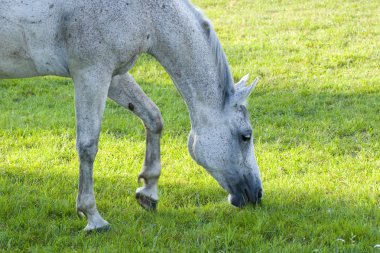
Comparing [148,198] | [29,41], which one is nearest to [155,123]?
[148,198]

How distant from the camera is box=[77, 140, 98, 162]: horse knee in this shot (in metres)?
4.92

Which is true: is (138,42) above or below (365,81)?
above

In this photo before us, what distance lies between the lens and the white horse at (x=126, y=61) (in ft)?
15.5

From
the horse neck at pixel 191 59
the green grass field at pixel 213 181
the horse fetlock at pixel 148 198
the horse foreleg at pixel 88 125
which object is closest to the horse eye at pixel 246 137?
the horse neck at pixel 191 59

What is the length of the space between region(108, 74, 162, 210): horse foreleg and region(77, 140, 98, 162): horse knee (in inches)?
28.6

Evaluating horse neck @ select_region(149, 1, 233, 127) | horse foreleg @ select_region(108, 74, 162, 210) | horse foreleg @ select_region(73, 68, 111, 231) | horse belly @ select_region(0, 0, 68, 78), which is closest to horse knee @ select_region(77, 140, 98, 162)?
horse foreleg @ select_region(73, 68, 111, 231)

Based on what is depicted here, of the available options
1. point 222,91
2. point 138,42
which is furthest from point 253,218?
point 138,42

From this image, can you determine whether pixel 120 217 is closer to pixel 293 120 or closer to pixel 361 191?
pixel 361 191

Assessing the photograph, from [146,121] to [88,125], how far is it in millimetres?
853

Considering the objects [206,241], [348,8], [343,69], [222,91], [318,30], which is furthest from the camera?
[348,8]

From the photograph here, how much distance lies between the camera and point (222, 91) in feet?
16.8

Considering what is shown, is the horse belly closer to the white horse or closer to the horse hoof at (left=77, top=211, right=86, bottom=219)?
the white horse

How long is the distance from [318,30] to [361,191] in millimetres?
8030

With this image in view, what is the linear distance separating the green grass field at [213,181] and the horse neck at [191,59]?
979mm
